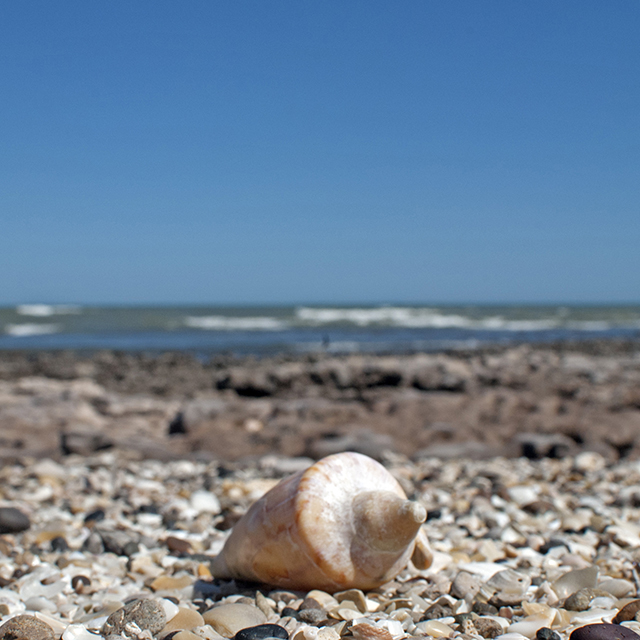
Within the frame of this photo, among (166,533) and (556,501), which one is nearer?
(166,533)

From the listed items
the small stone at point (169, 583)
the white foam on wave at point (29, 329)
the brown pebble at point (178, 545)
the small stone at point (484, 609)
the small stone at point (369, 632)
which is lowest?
the white foam on wave at point (29, 329)

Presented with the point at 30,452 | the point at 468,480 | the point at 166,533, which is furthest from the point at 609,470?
the point at 30,452

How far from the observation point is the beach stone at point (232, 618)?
2078mm

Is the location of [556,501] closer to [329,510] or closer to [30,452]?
[329,510]

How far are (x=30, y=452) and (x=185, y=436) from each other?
4.68 ft

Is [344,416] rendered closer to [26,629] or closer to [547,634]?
[547,634]

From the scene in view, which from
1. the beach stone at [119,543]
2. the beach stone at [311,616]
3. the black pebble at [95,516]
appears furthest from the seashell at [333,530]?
the black pebble at [95,516]

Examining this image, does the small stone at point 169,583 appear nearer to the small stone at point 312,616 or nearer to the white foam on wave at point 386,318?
the small stone at point 312,616

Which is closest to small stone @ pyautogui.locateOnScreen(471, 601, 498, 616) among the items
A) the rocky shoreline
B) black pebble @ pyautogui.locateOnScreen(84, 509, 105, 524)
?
black pebble @ pyautogui.locateOnScreen(84, 509, 105, 524)

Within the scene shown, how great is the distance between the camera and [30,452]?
5.68m

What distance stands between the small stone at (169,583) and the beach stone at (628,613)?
1586 millimetres

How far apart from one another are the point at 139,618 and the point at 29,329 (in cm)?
3113

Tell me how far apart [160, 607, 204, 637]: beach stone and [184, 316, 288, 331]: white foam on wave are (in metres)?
29.4

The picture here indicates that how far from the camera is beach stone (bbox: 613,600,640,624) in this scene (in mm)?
2090
